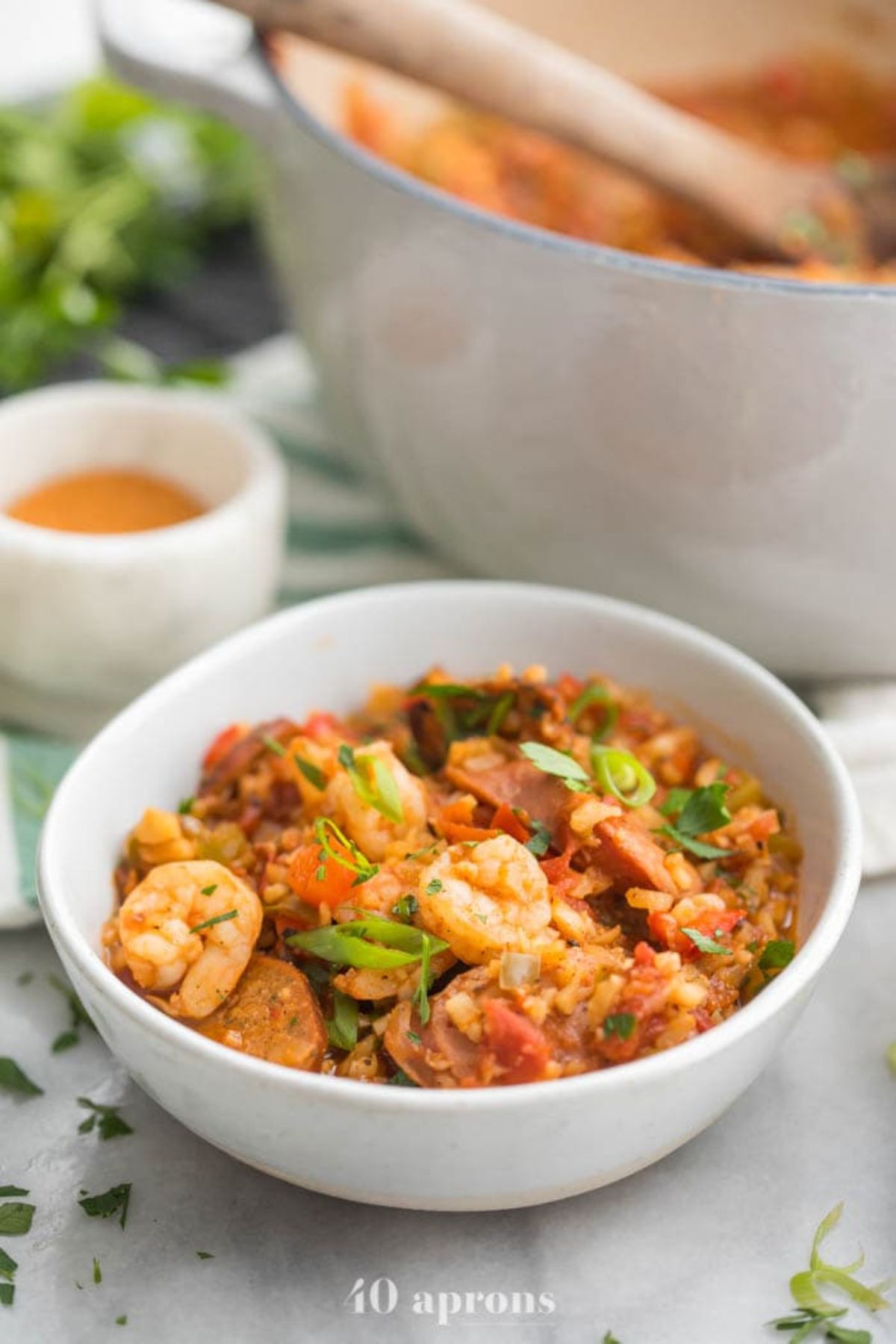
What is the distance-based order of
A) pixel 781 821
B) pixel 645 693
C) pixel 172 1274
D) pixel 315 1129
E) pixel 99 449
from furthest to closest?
1. pixel 99 449
2. pixel 645 693
3. pixel 781 821
4. pixel 172 1274
5. pixel 315 1129

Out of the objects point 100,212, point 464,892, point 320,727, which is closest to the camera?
point 464,892

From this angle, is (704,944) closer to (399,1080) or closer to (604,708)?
(399,1080)

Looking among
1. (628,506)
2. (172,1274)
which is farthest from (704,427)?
(172,1274)

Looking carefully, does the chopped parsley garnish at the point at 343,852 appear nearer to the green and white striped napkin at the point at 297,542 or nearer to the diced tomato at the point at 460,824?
the diced tomato at the point at 460,824

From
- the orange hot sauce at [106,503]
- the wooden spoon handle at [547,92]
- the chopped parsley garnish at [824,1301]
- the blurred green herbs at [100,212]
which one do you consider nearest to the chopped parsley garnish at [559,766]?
the chopped parsley garnish at [824,1301]

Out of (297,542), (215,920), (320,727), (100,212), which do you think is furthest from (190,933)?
(100,212)

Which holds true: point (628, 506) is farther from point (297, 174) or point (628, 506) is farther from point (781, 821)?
point (297, 174)

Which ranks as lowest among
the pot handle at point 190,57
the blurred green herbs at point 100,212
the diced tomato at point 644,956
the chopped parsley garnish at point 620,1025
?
the blurred green herbs at point 100,212
